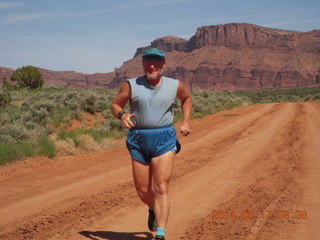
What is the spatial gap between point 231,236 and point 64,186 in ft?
12.8

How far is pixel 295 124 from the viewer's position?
16797mm

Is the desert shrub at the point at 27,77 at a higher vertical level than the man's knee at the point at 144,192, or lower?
higher

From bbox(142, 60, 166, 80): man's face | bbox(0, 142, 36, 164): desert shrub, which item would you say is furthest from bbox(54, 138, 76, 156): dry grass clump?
bbox(142, 60, 166, 80): man's face

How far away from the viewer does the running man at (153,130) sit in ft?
13.1

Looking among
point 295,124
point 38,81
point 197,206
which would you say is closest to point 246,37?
point 38,81

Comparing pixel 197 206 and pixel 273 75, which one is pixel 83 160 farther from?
pixel 273 75

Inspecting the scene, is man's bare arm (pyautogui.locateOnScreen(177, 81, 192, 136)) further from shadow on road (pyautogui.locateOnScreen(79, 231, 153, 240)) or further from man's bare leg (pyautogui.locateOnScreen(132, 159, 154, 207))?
shadow on road (pyautogui.locateOnScreen(79, 231, 153, 240))

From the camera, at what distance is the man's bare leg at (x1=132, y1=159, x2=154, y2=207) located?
13.5 feet

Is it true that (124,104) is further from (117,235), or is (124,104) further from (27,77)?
(27,77)

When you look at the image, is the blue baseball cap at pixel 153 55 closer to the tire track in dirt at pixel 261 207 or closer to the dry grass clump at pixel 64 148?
the tire track in dirt at pixel 261 207

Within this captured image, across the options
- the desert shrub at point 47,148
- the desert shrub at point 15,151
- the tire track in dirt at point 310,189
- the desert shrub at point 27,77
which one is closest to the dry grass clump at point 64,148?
the desert shrub at point 47,148

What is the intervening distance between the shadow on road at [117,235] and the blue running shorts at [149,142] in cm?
107
